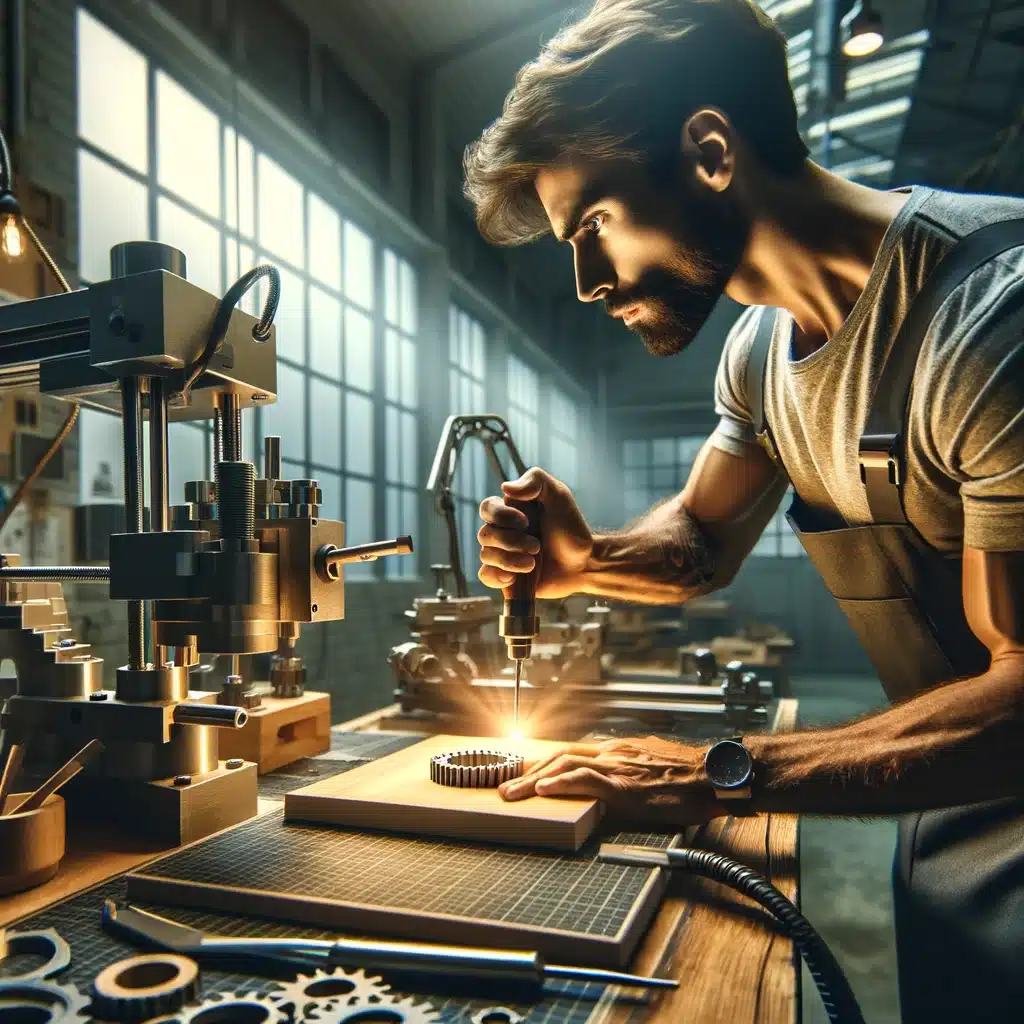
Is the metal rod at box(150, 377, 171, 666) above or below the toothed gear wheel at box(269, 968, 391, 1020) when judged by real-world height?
above

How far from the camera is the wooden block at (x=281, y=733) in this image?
4.21ft

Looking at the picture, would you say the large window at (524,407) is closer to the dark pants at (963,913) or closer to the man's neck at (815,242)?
the man's neck at (815,242)

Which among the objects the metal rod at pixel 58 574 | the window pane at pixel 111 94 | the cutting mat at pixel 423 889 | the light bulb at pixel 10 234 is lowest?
the cutting mat at pixel 423 889

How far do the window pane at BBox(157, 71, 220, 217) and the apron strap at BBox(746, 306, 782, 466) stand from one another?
313cm

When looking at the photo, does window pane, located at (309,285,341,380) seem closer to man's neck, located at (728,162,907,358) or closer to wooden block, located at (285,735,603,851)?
man's neck, located at (728,162,907,358)

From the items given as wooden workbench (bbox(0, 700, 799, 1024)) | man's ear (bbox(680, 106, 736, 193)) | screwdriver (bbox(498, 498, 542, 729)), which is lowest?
wooden workbench (bbox(0, 700, 799, 1024))

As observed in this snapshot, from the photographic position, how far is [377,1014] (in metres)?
0.60

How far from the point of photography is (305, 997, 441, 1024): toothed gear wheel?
1.93 ft

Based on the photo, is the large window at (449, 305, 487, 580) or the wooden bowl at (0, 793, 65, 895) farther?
the large window at (449, 305, 487, 580)

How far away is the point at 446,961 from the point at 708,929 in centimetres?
26

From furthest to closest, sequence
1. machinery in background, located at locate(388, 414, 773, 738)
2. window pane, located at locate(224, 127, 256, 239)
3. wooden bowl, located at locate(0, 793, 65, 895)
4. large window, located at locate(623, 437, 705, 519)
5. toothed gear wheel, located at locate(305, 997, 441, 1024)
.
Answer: large window, located at locate(623, 437, 705, 519) < window pane, located at locate(224, 127, 256, 239) < machinery in background, located at locate(388, 414, 773, 738) < wooden bowl, located at locate(0, 793, 65, 895) < toothed gear wheel, located at locate(305, 997, 441, 1024)

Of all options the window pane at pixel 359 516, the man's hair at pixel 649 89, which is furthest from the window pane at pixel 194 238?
the man's hair at pixel 649 89

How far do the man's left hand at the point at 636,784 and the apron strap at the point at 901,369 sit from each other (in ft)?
1.42

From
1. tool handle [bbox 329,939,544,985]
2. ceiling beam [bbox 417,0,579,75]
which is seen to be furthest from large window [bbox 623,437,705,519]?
tool handle [bbox 329,939,544,985]
